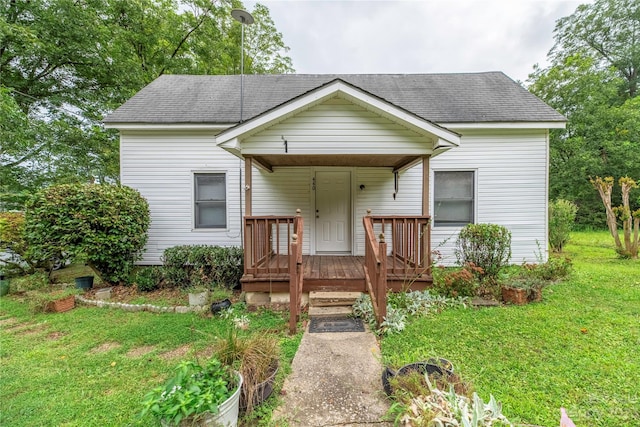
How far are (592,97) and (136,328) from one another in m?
21.4

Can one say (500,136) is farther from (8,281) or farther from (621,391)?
(8,281)

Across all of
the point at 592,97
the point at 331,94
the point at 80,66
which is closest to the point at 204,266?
the point at 331,94

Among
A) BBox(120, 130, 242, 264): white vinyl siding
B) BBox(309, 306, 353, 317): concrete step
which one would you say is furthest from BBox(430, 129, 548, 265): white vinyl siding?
BBox(120, 130, 242, 264): white vinyl siding

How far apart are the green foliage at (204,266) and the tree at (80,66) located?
18.3 ft

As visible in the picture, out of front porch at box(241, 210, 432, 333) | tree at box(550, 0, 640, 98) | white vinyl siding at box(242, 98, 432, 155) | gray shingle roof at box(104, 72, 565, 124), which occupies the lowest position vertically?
front porch at box(241, 210, 432, 333)

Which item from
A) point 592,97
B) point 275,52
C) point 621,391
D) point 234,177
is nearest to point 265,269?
point 234,177

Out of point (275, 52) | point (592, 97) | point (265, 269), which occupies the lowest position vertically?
point (265, 269)

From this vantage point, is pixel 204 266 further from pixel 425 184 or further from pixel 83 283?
pixel 425 184

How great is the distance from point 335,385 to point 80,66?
1377 cm

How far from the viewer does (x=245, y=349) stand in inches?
87.3

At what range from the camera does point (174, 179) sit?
6355 millimetres

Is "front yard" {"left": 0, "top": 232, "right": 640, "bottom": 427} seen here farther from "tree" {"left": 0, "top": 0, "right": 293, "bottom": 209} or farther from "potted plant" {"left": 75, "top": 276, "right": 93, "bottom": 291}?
"tree" {"left": 0, "top": 0, "right": 293, "bottom": 209}

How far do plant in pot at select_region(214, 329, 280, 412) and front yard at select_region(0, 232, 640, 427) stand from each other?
14 centimetres

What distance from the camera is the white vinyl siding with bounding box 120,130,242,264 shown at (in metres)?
6.29
